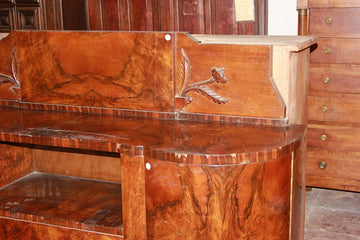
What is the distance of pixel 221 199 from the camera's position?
1505mm

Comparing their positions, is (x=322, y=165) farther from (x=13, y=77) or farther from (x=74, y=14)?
(x=74, y=14)

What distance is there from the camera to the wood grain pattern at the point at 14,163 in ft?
7.06

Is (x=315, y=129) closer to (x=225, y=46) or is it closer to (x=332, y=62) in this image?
(x=332, y=62)

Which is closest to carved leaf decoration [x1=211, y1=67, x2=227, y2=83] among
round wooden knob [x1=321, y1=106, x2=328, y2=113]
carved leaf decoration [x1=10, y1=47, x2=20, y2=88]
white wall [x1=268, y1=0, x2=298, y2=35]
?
carved leaf decoration [x1=10, y1=47, x2=20, y2=88]

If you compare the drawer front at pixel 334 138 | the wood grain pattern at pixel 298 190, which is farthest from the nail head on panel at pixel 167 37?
the drawer front at pixel 334 138

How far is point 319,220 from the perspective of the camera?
2.89 meters

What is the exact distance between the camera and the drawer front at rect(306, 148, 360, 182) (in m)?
3.04

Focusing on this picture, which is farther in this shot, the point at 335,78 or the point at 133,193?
the point at 335,78

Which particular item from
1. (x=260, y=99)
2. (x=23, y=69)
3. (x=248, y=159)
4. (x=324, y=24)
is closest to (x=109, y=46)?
(x=23, y=69)

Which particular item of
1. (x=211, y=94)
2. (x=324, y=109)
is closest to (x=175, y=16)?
(x=324, y=109)

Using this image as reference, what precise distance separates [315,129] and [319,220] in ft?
1.93

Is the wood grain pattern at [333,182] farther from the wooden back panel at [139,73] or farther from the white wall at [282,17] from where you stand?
the wooden back panel at [139,73]

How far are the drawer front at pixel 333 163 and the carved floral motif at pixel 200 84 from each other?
1.51 m

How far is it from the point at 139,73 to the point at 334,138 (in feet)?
5.37
